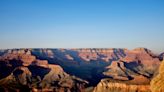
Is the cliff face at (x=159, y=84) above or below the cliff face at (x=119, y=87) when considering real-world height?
above

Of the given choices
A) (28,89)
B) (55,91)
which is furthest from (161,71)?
(28,89)

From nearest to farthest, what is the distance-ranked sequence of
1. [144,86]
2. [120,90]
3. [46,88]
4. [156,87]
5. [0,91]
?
1. [156,87]
2. [144,86]
3. [120,90]
4. [0,91]
5. [46,88]

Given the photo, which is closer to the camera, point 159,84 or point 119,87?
point 159,84

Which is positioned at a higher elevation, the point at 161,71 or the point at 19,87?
the point at 161,71

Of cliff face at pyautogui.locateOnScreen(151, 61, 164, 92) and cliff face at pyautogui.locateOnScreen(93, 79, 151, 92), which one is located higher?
cliff face at pyautogui.locateOnScreen(151, 61, 164, 92)

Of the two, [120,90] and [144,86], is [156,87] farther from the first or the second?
[120,90]

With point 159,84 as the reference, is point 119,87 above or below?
below

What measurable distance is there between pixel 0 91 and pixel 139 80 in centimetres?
7652

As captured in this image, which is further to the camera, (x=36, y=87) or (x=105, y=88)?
(x=36, y=87)

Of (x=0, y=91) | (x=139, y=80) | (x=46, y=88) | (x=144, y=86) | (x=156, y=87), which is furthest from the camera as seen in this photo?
(x=46, y=88)

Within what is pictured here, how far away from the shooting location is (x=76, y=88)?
7810 inches

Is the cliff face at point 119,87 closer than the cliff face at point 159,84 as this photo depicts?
No

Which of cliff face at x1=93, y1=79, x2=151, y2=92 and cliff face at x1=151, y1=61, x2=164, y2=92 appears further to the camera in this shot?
cliff face at x1=93, y1=79, x2=151, y2=92

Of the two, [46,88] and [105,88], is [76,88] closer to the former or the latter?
[46,88]
